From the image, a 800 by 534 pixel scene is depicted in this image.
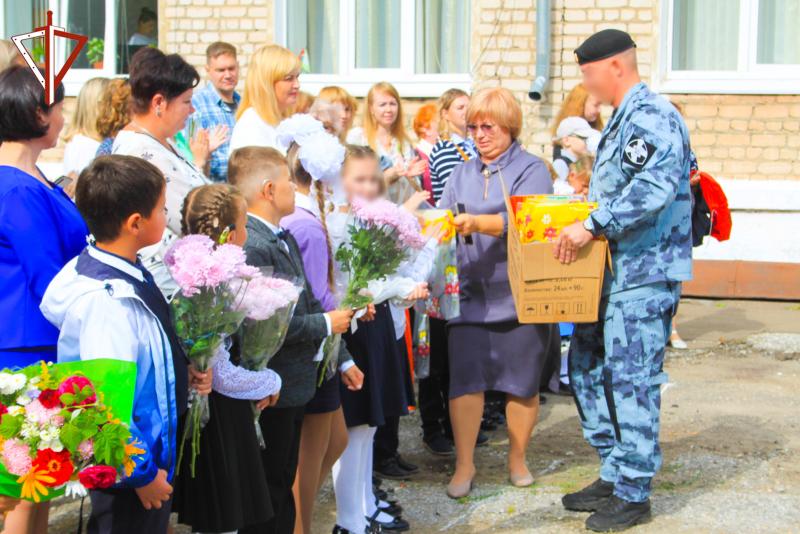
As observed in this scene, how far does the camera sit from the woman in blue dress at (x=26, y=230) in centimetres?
350

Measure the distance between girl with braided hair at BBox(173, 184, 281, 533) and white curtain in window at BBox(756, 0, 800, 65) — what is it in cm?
874

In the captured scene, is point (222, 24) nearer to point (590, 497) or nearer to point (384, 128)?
point (384, 128)

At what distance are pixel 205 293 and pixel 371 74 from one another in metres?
8.64

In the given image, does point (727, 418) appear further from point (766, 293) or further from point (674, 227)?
point (766, 293)

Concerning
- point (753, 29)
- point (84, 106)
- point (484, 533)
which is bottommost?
point (484, 533)

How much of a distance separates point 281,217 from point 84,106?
105 inches

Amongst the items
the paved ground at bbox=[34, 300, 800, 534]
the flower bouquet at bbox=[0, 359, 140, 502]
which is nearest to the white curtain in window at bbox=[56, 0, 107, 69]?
the paved ground at bbox=[34, 300, 800, 534]

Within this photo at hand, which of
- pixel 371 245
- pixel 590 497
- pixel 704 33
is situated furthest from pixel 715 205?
pixel 704 33

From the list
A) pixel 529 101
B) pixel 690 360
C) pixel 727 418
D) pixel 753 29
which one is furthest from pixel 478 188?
pixel 753 29

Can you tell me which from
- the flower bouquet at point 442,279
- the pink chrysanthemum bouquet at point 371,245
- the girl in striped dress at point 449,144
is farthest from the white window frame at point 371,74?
the pink chrysanthemum bouquet at point 371,245

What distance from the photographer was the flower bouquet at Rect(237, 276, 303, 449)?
333 cm

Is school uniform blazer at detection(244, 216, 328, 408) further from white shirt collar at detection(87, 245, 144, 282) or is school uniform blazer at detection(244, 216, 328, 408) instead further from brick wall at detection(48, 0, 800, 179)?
brick wall at detection(48, 0, 800, 179)

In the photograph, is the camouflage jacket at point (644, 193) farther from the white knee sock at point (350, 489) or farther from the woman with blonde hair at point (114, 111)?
the woman with blonde hair at point (114, 111)

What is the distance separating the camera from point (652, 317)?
4812mm
